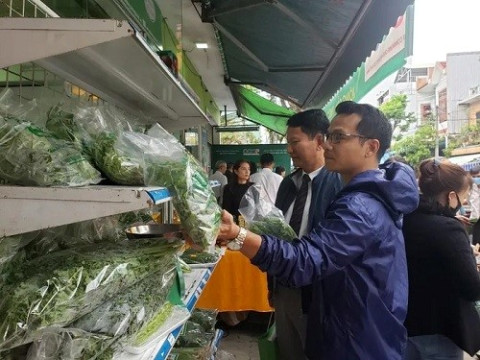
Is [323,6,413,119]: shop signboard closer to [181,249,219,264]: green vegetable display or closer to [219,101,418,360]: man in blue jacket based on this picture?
[219,101,418,360]: man in blue jacket

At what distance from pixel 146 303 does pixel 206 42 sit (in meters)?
6.13

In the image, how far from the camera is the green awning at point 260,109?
917cm

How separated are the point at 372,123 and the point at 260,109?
8.73 m

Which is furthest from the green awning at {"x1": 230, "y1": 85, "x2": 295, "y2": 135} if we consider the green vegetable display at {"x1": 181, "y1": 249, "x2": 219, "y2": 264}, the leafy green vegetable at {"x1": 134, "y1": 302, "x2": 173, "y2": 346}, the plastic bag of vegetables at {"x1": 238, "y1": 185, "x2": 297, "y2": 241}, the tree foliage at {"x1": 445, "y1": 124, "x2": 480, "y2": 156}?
the tree foliage at {"x1": 445, "y1": 124, "x2": 480, "y2": 156}

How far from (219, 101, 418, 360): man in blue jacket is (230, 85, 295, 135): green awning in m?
7.47

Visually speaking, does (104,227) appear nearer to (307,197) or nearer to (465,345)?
(307,197)

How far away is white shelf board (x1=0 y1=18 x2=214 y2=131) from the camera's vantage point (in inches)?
34.9

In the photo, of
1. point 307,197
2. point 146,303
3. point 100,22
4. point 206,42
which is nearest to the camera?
point 100,22

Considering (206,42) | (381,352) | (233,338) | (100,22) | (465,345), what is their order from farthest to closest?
(206,42)
(233,338)
(465,345)
(381,352)
(100,22)

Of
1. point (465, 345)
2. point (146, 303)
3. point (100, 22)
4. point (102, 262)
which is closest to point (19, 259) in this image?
point (102, 262)

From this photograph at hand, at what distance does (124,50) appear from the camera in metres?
1.19

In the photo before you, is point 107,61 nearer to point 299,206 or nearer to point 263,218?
point 263,218

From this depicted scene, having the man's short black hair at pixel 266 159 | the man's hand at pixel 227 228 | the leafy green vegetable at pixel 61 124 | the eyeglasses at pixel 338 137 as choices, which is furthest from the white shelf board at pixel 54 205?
the man's short black hair at pixel 266 159

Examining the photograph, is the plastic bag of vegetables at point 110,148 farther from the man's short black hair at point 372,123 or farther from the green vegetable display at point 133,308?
the man's short black hair at point 372,123
